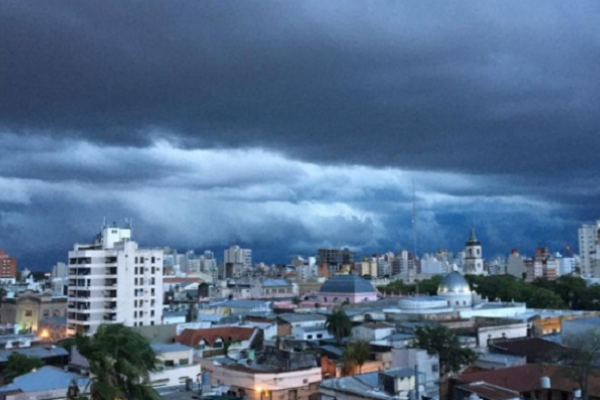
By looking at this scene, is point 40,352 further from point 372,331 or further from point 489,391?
point 489,391

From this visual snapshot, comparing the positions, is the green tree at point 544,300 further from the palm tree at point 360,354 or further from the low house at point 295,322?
the palm tree at point 360,354

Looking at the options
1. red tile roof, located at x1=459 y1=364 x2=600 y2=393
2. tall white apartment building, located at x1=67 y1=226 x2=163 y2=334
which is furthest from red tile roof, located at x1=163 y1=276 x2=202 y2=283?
red tile roof, located at x1=459 y1=364 x2=600 y2=393

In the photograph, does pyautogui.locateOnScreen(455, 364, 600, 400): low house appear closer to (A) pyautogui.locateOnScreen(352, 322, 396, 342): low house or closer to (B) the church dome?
(A) pyautogui.locateOnScreen(352, 322, 396, 342): low house

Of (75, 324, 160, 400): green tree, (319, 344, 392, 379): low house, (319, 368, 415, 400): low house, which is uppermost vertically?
(75, 324, 160, 400): green tree

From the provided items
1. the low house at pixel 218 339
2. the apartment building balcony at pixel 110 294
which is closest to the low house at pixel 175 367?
the low house at pixel 218 339

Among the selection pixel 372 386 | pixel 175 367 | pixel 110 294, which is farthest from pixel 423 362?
pixel 110 294

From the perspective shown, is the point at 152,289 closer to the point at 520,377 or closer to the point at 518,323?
the point at 518,323

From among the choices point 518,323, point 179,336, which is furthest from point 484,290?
point 179,336
